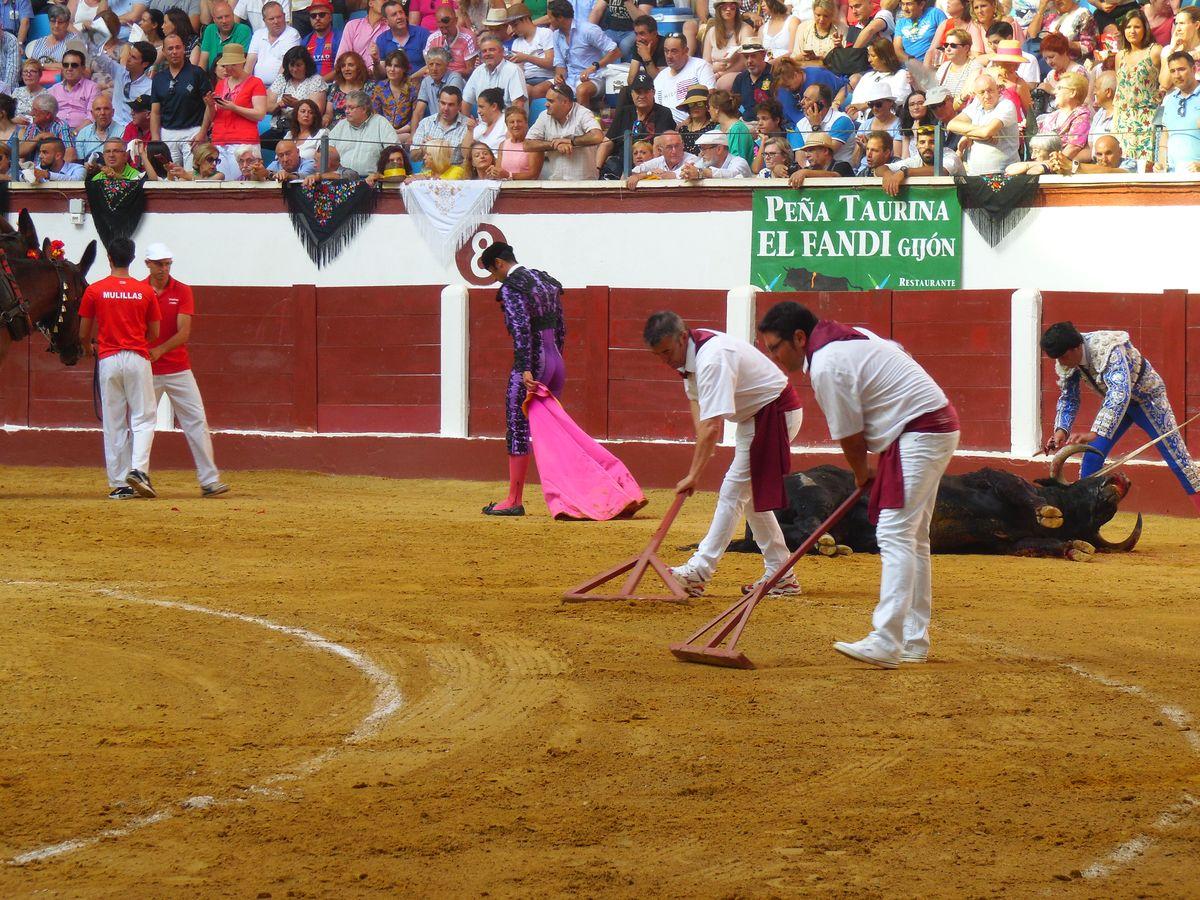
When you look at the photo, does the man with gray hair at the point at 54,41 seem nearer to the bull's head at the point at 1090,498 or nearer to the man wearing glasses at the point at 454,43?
the man wearing glasses at the point at 454,43

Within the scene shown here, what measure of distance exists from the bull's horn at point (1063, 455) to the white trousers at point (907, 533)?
3497mm

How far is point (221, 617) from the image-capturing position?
22.7ft

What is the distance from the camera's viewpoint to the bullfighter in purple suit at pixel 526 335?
33.8 ft

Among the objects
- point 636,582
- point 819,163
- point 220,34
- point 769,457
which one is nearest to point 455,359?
point 819,163

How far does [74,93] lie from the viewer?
53.7ft

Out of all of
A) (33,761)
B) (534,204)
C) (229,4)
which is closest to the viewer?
(33,761)

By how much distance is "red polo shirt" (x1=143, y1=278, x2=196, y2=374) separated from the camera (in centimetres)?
1145

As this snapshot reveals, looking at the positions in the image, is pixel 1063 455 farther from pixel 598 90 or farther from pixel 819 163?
pixel 598 90

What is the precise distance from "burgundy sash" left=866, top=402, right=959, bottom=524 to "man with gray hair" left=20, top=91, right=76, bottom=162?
1189 cm

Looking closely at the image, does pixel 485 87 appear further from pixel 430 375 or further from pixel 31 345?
pixel 31 345

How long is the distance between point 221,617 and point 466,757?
252cm

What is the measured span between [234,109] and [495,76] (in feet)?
8.14

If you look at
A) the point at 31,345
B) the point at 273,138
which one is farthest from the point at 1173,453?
the point at 31,345

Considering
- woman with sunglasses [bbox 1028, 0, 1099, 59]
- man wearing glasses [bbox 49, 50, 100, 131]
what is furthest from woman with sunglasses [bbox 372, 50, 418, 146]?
woman with sunglasses [bbox 1028, 0, 1099, 59]
